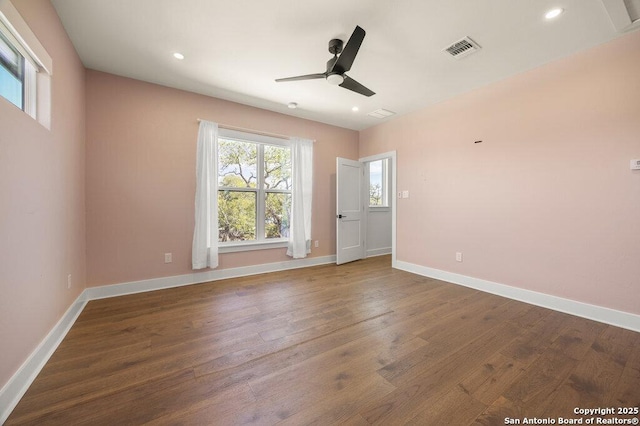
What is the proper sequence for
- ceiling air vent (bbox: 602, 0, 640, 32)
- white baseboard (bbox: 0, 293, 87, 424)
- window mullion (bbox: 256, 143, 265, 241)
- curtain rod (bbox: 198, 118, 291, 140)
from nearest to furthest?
white baseboard (bbox: 0, 293, 87, 424) → ceiling air vent (bbox: 602, 0, 640, 32) → curtain rod (bbox: 198, 118, 291, 140) → window mullion (bbox: 256, 143, 265, 241)

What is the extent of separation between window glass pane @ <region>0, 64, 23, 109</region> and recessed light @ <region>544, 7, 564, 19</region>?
3.81 m

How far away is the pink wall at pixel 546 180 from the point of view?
2.21m

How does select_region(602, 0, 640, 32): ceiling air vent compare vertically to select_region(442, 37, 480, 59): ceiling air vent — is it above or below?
below

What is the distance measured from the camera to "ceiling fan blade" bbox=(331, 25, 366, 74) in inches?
73.9

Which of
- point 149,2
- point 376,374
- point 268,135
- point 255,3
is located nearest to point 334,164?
point 268,135

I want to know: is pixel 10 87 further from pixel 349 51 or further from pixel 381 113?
pixel 381 113

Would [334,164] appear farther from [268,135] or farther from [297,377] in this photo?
[297,377]

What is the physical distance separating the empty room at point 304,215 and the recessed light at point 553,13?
0.06ft

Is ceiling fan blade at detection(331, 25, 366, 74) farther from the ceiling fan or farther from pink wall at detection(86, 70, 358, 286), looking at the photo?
pink wall at detection(86, 70, 358, 286)

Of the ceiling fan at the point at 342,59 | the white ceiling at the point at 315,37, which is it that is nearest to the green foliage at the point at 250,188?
the white ceiling at the point at 315,37

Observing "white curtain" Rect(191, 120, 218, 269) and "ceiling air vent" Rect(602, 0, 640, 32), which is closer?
"ceiling air vent" Rect(602, 0, 640, 32)

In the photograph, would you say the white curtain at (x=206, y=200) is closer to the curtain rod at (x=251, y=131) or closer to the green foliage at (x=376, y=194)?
the curtain rod at (x=251, y=131)

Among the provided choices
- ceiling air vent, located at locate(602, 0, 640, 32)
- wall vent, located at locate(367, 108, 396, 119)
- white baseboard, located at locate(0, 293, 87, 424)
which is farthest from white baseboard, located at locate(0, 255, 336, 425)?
ceiling air vent, located at locate(602, 0, 640, 32)

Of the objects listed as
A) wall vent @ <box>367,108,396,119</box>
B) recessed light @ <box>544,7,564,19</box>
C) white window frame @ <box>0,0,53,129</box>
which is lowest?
white window frame @ <box>0,0,53,129</box>
